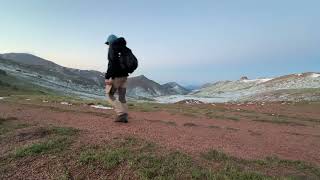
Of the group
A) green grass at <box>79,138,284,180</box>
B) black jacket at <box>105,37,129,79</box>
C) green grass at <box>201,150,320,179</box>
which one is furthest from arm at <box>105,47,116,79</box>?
green grass at <box>201,150,320,179</box>

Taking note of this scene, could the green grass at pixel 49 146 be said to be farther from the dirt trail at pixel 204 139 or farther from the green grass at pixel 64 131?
the dirt trail at pixel 204 139

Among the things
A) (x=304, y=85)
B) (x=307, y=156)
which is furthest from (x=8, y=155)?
(x=304, y=85)

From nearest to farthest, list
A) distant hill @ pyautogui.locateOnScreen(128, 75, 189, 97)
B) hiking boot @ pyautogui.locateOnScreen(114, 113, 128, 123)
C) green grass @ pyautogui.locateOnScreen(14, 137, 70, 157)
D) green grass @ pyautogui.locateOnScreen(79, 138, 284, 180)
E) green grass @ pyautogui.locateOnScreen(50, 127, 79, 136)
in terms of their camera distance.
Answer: green grass @ pyautogui.locateOnScreen(79, 138, 284, 180), green grass @ pyautogui.locateOnScreen(14, 137, 70, 157), green grass @ pyautogui.locateOnScreen(50, 127, 79, 136), hiking boot @ pyautogui.locateOnScreen(114, 113, 128, 123), distant hill @ pyautogui.locateOnScreen(128, 75, 189, 97)

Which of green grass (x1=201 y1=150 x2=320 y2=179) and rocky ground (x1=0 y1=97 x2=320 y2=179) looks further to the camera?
green grass (x1=201 y1=150 x2=320 y2=179)

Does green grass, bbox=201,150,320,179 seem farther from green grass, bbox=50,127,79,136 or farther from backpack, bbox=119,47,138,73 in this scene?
backpack, bbox=119,47,138,73

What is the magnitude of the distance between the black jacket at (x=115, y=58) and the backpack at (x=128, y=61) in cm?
11

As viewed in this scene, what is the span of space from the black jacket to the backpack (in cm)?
11

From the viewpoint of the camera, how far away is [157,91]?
15675 centimetres

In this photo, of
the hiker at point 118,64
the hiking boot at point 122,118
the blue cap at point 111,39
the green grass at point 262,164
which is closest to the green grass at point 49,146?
the hiker at point 118,64

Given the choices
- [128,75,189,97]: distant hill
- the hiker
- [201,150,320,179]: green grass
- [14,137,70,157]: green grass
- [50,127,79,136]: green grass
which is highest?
[128,75,189,97]: distant hill

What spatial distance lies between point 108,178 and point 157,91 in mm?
148812

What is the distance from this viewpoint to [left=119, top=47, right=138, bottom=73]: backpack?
1199 centimetres

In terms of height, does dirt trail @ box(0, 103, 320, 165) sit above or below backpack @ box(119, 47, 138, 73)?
below

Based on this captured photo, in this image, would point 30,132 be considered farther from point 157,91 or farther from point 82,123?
point 157,91
